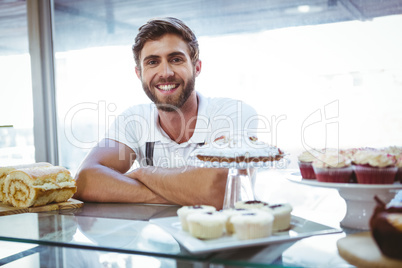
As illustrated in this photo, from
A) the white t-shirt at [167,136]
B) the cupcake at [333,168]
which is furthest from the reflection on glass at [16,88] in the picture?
the cupcake at [333,168]

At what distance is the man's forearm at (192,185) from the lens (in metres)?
1.31

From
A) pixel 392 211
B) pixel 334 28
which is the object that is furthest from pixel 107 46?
pixel 392 211

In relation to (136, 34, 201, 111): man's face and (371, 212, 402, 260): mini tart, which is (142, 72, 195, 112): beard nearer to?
(136, 34, 201, 111): man's face

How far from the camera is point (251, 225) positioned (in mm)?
807

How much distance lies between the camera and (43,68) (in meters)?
3.39

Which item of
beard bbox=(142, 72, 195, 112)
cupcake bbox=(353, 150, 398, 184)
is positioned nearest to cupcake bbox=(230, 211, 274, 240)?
cupcake bbox=(353, 150, 398, 184)

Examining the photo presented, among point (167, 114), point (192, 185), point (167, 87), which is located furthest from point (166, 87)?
point (192, 185)

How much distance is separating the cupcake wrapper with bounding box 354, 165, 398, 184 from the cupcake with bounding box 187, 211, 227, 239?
1.33ft

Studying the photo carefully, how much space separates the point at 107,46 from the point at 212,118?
64.6 inches

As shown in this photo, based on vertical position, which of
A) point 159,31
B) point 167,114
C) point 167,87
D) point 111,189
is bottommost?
point 111,189

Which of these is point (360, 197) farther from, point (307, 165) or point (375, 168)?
point (307, 165)

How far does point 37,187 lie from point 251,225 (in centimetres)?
83

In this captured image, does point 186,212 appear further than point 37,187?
No

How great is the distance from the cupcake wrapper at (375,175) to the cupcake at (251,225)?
1.07 feet
